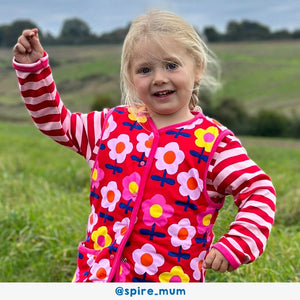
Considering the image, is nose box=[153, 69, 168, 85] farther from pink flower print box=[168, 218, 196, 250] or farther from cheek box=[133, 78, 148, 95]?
pink flower print box=[168, 218, 196, 250]

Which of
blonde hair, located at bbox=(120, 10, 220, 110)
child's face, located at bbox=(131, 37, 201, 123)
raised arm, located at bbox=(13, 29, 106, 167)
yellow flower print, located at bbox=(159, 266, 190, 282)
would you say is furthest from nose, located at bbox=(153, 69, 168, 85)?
yellow flower print, located at bbox=(159, 266, 190, 282)

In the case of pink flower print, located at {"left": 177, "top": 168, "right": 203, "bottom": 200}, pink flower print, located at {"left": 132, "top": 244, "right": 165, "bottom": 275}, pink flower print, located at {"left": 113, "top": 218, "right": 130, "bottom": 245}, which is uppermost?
pink flower print, located at {"left": 177, "top": 168, "right": 203, "bottom": 200}

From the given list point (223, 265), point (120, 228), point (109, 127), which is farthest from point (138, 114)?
point (223, 265)

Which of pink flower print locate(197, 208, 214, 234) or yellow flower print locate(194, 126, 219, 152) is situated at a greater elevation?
yellow flower print locate(194, 126, 219, 152)

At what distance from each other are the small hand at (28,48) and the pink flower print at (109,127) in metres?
0.36

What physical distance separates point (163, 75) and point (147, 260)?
661mm

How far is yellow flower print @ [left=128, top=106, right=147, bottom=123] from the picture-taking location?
1.94m

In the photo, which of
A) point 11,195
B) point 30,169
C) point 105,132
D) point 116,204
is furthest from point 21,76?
point 30,169

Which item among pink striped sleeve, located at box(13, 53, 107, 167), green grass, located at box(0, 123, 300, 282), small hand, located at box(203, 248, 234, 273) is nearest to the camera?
small hand, located at box(203, 248, 234, 273)

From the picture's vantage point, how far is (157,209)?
5.86 feet

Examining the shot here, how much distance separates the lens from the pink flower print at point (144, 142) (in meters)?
1.84

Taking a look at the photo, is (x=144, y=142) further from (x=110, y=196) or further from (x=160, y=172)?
(x=110, y=196)

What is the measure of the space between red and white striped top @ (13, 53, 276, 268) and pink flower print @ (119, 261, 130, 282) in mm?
338

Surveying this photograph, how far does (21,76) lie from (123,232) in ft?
2.27
